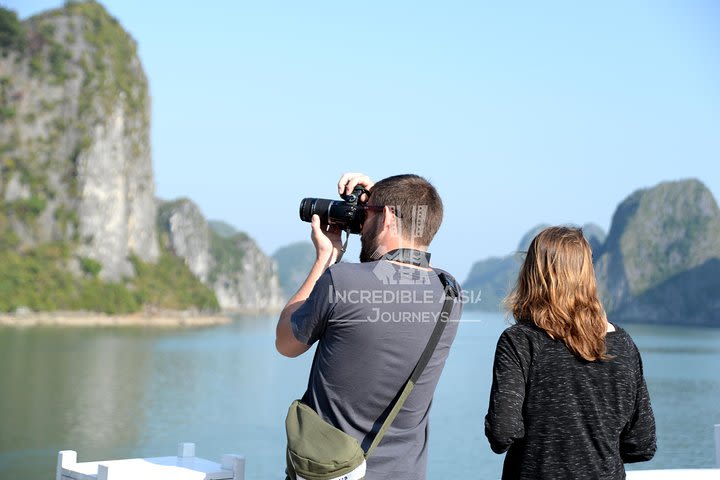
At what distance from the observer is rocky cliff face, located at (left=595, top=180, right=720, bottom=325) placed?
115 meters

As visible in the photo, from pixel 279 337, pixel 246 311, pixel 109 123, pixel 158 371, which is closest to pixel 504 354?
pixel 279 337

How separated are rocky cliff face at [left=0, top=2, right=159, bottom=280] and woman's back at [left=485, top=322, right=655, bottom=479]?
6582 centimetres

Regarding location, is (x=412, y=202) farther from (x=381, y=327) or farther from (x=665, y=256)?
(x=665, y=256)

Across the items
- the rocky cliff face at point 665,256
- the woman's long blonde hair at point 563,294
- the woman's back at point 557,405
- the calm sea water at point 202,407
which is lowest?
the calm sea water at point 202,407

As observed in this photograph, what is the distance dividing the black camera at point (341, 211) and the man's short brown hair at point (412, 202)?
0.11 m

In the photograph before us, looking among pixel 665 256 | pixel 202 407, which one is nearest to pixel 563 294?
pixel 202 407

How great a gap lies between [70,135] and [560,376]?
70.4m

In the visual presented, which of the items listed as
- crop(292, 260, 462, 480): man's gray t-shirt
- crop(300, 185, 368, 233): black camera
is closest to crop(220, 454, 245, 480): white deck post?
crop(292, 260, 462, 480): man's gray t-shirt

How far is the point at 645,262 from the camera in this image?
11819 cm

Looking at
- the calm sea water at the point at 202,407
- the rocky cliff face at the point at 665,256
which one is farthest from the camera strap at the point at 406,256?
the rocky cliff face at the point at 665,256

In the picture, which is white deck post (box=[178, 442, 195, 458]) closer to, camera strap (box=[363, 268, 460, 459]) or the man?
the man

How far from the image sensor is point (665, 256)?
11925cm

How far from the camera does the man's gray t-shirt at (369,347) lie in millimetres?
2154

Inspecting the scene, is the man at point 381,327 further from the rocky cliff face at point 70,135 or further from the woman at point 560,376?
the rocky cliff face at point 70,135
